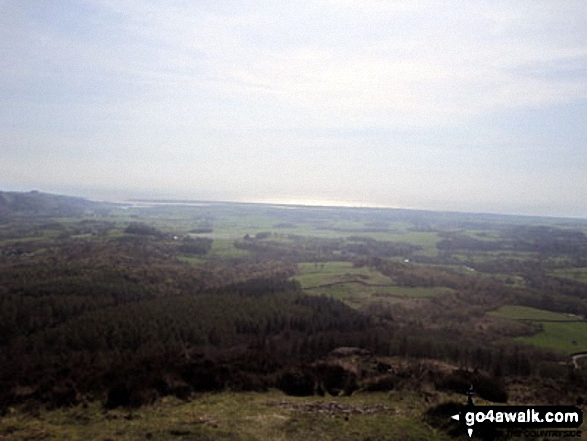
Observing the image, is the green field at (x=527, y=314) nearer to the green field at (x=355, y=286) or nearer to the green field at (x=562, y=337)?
the green field at (x=562, y=337)

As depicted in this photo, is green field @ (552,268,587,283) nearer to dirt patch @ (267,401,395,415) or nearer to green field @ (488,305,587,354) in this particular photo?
green field @ (488,305,587,354)

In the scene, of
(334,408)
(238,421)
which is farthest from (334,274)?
(238,421)

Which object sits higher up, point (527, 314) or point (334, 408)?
point (334, 408)

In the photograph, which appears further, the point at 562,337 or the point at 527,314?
the point at 527,314

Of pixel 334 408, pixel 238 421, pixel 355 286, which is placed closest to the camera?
pixel 238 421

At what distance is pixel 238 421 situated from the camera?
23.0 m

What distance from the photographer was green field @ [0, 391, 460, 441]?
67.8 feet

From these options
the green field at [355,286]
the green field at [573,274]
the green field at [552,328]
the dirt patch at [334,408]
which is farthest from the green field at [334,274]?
the dirt patch at [334,408]

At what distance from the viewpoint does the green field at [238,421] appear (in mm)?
20656

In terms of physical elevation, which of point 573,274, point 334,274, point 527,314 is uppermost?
point 573,274

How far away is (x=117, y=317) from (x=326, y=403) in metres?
39.2

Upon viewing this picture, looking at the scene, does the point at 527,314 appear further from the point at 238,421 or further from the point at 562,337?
the point at 238,421

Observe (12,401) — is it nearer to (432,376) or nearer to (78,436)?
(78,436)

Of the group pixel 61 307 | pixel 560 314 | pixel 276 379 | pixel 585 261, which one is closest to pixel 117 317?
pixel 61 307
